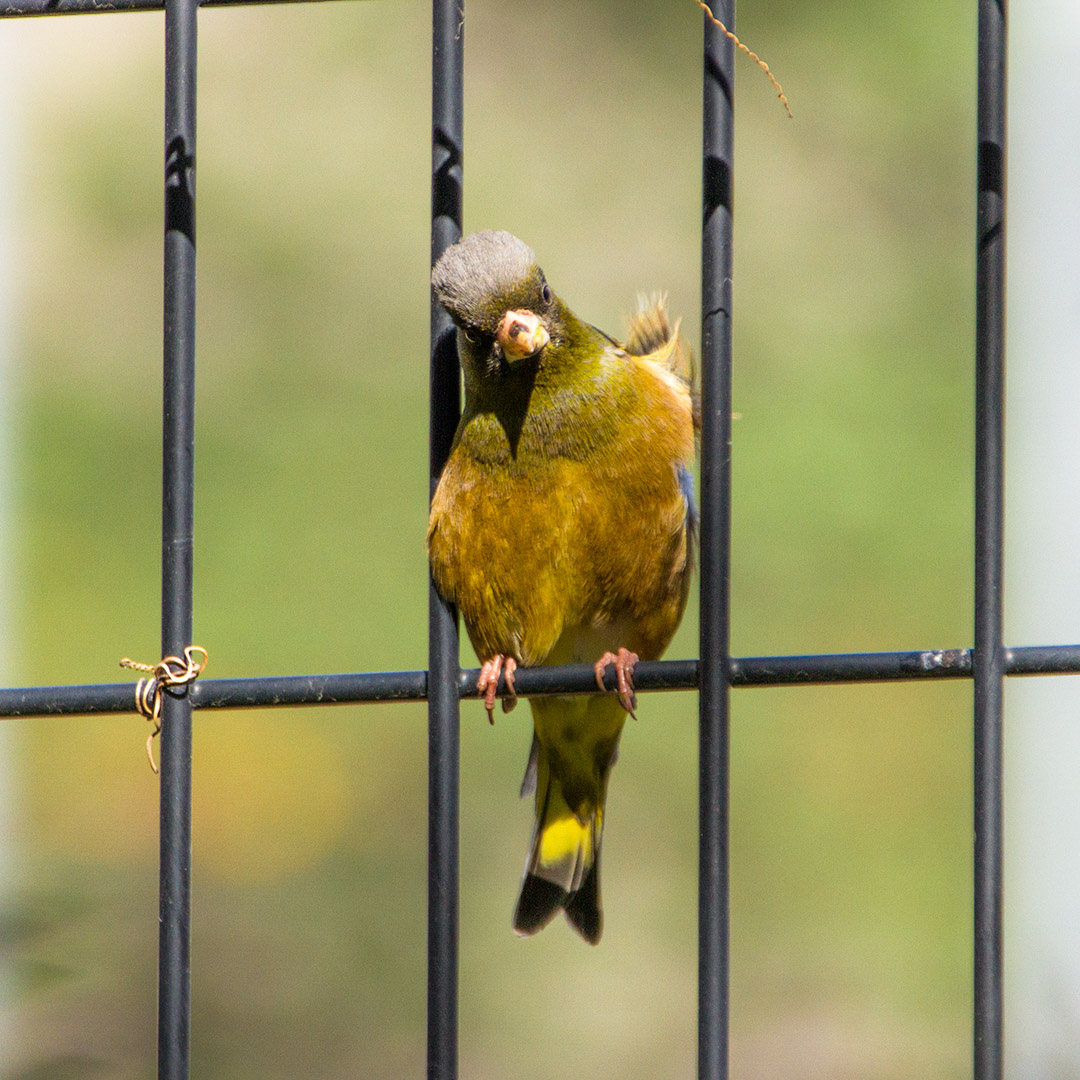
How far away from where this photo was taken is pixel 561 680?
1830 mm

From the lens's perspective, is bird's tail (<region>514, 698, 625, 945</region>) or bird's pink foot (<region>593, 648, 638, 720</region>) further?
bird's tail (<region>514, 698, 625, 945</region>)

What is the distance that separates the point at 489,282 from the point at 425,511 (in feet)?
6.03

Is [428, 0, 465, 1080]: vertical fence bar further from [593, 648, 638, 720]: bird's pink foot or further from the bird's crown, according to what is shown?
the bird's crown

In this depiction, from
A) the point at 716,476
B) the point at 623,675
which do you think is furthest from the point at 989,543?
the point at 623,675

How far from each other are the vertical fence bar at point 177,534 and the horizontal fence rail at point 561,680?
7cm

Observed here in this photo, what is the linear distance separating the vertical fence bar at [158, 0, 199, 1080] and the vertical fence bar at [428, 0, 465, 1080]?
279mm

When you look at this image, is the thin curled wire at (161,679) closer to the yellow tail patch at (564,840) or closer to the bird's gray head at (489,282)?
the bird's gray head at (489,282)

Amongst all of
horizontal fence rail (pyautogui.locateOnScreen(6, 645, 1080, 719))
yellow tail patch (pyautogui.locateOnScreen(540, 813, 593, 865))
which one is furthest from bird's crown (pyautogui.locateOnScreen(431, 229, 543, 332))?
yellow tail patch (pyautogui.locateOnScreen(540, 813, 593, 865))

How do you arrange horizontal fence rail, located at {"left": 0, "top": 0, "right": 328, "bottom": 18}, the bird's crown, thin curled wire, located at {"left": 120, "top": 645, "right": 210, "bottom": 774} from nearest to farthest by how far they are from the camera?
thin curled wire, located at {"left": 120, "top": 645, "right": 210, "bottom": 774}, horizontal fence rail, located at {"left": 0, "top": 0, "right": 328, "bottom": 18}, the bird's crown

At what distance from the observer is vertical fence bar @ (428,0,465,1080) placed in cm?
169

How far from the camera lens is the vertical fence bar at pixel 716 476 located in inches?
65.0

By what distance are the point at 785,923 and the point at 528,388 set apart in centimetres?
218

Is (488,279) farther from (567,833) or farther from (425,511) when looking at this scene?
(425,511)

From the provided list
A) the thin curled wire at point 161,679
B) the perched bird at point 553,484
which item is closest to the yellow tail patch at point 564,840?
the perched bird at point 553,484
